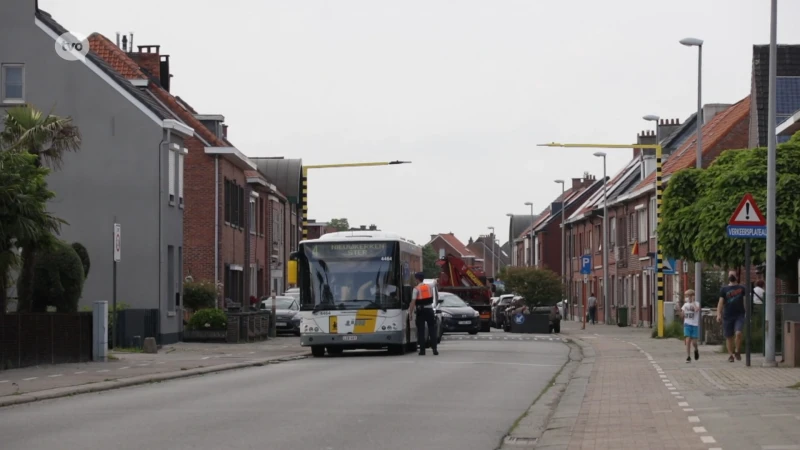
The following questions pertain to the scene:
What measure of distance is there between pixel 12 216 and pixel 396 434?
41.7 ft

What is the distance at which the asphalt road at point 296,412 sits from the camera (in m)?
12.5

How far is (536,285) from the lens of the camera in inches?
2422

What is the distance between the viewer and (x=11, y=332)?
2323cm

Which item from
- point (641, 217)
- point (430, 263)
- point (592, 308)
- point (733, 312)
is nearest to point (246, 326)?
point (733, 312)

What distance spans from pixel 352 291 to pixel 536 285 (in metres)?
31.4

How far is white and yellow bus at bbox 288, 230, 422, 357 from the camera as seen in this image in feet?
101

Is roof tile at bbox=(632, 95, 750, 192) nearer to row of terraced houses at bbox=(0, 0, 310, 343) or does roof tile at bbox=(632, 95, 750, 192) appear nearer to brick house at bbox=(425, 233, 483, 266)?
row of terraced houses at bbox=(0, 0, 310, 343)

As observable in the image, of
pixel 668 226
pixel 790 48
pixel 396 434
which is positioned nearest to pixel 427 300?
pixel 668 226

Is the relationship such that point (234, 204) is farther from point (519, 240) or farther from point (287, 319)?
point (519, 240)

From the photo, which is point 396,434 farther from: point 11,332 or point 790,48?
point 790,48

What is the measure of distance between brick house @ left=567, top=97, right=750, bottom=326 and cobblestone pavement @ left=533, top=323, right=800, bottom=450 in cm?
2690

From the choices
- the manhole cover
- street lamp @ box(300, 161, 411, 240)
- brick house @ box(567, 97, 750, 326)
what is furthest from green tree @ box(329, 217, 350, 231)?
the manhole cover

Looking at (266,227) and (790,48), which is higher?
(790,48)

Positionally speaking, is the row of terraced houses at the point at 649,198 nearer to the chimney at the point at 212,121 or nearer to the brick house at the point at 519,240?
the chimney at the point at 212,121
